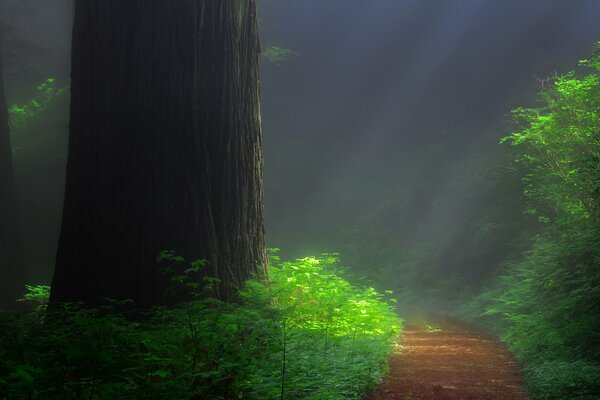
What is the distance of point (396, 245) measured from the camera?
19250mm

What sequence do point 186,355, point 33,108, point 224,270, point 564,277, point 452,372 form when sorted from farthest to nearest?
1. point 33,108
2. point 564,277
3. point 452,372
4. point 224,270
5. point 186,355

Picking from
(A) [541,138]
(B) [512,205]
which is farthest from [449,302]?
(A) [541,138]

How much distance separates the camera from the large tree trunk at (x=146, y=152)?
450 centimetres

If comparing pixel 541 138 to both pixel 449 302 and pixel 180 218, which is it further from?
pixel 180 218

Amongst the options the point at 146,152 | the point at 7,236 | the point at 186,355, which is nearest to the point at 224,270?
the point at 146,152

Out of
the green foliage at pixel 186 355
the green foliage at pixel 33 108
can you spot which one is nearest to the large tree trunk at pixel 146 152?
the green foliage at pixel 186 355

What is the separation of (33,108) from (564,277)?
19.4 m

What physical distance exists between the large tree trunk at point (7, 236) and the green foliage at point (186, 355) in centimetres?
655

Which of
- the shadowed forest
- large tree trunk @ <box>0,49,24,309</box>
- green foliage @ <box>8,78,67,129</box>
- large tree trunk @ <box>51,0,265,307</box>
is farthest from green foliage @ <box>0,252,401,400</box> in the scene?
green foliage @ <box>8,78,67,129</box>

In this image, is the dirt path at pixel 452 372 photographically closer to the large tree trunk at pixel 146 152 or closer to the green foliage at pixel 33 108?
the large tree trunk at pixel 146 152

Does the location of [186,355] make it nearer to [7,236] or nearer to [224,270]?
[224,270]


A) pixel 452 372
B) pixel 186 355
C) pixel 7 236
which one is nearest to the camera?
pixel 186 355

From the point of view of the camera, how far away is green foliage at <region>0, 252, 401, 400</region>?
2.57m

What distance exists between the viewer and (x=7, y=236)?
394 inches
